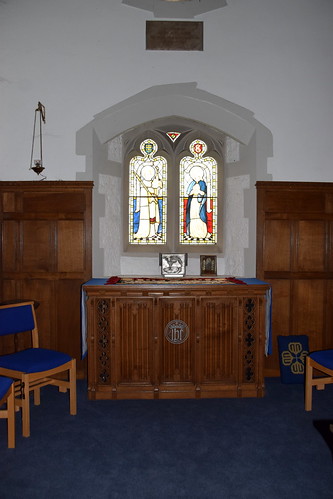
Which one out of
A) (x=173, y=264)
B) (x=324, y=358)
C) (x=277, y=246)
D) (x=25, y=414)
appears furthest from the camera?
(x=173, y=264)

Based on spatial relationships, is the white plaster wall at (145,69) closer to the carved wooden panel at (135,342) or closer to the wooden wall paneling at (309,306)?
the wooden wall paneling at (309,306)

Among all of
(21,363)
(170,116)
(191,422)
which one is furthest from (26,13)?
(191,422)

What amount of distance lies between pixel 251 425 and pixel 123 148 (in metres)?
3.16

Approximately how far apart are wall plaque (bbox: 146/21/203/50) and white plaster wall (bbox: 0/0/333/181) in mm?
72

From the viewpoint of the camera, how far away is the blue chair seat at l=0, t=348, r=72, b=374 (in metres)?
2.91

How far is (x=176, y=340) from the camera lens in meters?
3.55

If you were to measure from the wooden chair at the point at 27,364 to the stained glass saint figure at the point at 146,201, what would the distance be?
1682 millimetres

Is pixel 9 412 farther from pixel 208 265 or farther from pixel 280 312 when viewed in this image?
pixel 280 312

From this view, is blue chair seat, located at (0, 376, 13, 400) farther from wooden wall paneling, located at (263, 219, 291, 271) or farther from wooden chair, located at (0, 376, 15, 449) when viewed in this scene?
wooden wall paneling, located at (263, 219, 291, 271)

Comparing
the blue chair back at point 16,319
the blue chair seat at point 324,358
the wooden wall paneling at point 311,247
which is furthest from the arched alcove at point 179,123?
the blue chair seat at point 324,358

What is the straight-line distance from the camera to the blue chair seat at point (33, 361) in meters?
2.91

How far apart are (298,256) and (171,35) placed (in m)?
2.54

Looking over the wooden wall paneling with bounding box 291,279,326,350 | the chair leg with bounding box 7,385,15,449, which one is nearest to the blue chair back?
the chair leg with bounding box 7,385,15,449

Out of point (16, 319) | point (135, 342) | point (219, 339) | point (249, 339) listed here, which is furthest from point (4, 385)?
point (249, 339)
